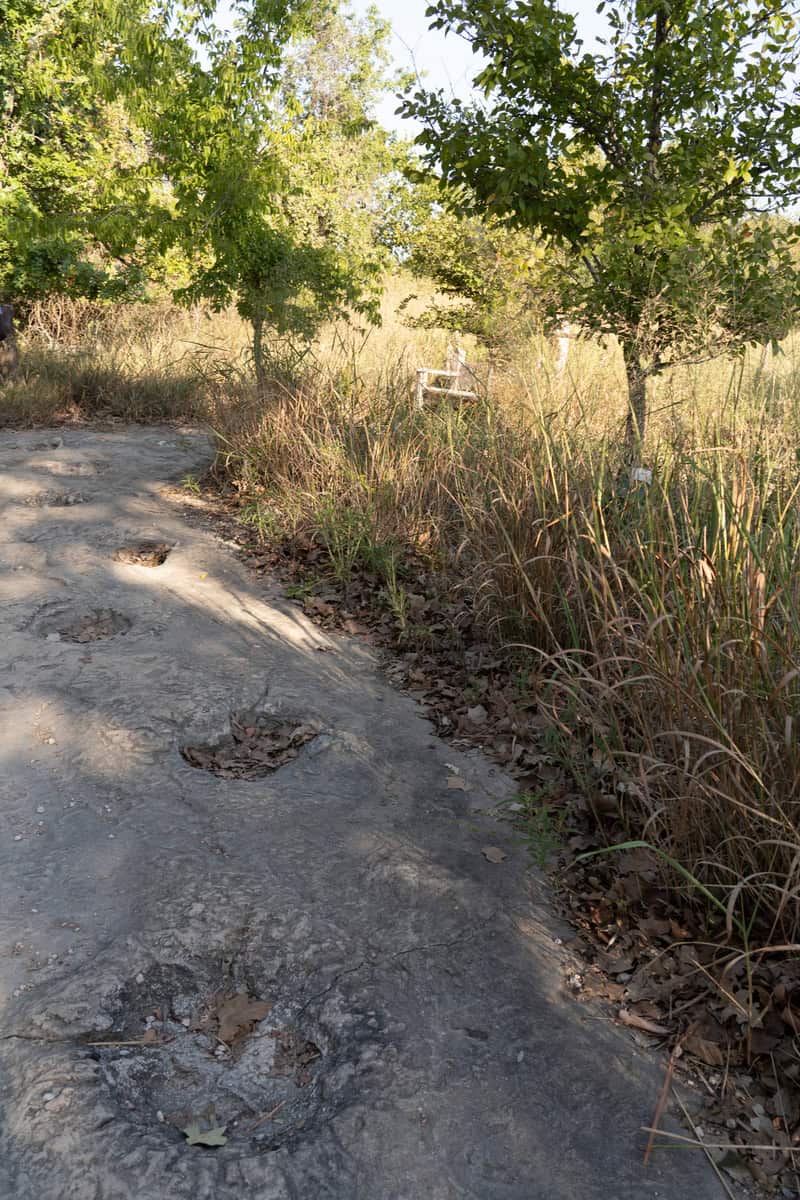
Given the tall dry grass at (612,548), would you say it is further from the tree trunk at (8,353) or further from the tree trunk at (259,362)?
the tree trunk at (8,353)

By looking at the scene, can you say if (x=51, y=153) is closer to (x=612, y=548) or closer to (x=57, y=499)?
(x=57, y=499)

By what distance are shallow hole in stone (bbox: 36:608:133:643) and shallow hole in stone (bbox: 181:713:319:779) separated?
40.0 inches

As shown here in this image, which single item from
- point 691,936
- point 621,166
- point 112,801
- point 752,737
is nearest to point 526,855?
point 691,936

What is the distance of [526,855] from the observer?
9.29 ft

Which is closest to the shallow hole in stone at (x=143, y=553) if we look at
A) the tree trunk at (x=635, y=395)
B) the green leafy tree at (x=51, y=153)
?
the tree trunk at (x=635, y=395)

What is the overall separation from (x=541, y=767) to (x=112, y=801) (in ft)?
5.01

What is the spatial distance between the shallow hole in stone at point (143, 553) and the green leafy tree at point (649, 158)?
2.78 m

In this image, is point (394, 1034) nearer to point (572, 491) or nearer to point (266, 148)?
point (572, 491)

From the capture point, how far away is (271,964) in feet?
7.58

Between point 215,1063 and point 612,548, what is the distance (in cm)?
237

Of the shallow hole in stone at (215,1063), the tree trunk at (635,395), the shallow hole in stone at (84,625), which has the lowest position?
the shallow hole in stone at (215,1063)

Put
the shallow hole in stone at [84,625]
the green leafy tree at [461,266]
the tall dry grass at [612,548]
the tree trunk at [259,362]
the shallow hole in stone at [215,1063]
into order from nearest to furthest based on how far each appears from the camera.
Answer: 1. the shallow hole in stone at [215,1063]
2. the tall dry grass at [612,548]
3. the shallow hole in stone at [84,625]
4. the tree trunk at [259,362]
5. the green leafy tree at [461,266]

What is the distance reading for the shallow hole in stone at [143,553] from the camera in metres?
5.20

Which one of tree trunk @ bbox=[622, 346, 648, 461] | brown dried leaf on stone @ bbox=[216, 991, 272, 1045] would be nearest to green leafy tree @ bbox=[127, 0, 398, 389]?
tree trunk @ bbox=[622, 346, 648, 461]
